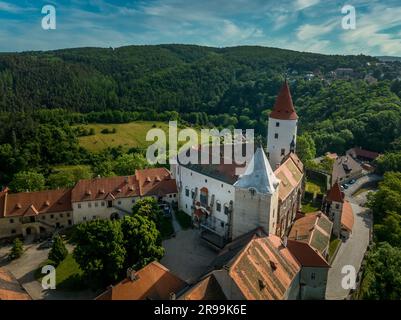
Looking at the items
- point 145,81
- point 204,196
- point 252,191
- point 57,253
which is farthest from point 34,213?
point 145,81

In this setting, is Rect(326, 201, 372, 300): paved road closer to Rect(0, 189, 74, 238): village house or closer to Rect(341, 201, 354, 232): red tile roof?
Rect(341, 201, 354, 232): red tile roof

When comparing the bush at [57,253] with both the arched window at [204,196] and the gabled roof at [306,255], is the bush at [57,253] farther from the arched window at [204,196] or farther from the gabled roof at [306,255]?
the gabled roof at [306,255]

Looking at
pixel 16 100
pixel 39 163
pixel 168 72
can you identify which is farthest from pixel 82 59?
pixel 39 163

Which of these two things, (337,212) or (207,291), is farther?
(337,212)

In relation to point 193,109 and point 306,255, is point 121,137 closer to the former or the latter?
point 193,109
